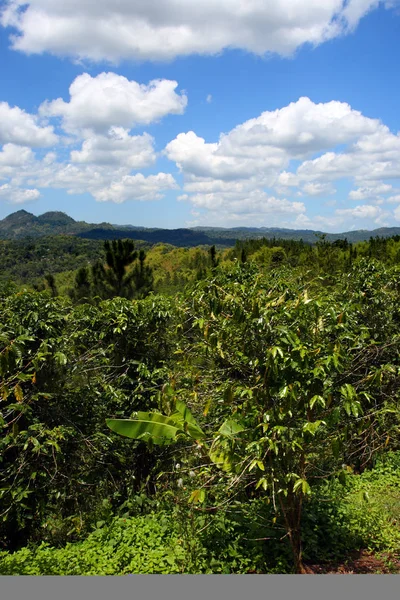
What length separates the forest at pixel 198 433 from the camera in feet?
10.6

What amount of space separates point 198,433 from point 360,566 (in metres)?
1.84

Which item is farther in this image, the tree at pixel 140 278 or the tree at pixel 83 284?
the tree at pixel 83 284

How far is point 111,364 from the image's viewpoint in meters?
5.25

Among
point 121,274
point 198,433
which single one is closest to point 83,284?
point 121,274

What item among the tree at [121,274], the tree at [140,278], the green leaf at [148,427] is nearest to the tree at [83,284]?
the tree at [121,274]

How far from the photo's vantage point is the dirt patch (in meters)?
3.52

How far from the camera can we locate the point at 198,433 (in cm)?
337

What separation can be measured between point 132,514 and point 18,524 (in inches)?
43.9

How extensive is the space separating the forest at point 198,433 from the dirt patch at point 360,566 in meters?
0.02

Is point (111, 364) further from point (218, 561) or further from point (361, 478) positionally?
point (361, 478)

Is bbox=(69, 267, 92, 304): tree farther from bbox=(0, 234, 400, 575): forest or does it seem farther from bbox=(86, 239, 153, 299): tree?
bbox=(0, 234, 400, 575): forest

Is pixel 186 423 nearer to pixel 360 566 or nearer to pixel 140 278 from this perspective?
pixel 360 566

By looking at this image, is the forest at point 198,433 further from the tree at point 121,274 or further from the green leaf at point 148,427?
the tree at point 121,274

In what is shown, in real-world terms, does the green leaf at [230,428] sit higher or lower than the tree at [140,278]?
lower
